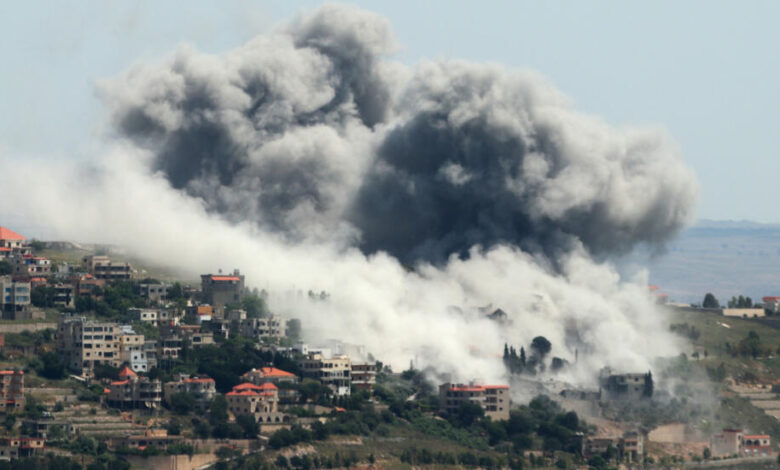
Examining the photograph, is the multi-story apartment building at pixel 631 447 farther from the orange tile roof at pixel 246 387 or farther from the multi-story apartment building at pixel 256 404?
the orange tile roof at pixel 246 387

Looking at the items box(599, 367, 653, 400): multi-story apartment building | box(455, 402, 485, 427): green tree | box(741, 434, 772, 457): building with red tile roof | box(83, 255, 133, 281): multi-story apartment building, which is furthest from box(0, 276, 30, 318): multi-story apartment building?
box(741, 434, 772, 457): building with red tile roof

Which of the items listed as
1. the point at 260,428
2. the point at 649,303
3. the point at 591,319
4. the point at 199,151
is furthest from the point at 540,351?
the point at 199,151

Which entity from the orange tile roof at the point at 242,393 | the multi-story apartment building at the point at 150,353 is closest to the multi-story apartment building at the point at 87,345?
the multi-story apartment building at the point at 150,353

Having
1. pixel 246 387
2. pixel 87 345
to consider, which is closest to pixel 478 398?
pixel 246 387

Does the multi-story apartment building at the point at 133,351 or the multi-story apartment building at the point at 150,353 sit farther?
the multi-story apartment building at the point at 150,353

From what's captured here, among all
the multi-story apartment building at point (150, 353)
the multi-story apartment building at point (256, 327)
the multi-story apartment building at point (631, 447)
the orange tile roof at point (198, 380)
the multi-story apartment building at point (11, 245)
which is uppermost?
the multi-story apartment building at point (11, 245)

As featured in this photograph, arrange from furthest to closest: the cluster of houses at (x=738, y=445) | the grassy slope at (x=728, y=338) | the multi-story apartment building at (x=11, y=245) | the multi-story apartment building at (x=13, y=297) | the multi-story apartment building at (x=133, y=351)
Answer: the multi-story apartment building at (x=11, y=245)
the grassy slope at (x=728, y=338)
the multi-story apartment building at (x=13, y=297)
the cluster of houses at (x=738, y=445)
the multi-story apartment building at (x=133, y=351)

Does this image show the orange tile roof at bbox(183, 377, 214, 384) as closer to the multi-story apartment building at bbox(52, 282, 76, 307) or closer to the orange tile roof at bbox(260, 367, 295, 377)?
the orange tile roof at bbox(260, 367, 295, 377)

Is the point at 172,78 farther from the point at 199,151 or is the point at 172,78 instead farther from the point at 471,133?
the point at 471,133
